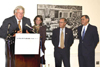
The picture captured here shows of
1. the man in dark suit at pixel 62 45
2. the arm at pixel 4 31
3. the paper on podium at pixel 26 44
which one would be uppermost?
the arm at pixel 4 31

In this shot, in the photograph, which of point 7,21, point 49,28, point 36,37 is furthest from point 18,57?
point 49,28

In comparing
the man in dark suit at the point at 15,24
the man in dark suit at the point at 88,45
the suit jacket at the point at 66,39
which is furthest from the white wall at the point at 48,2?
the man in dark suit at the point at 15,24

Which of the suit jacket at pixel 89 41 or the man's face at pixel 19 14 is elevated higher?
the man's face at pixel 19 14

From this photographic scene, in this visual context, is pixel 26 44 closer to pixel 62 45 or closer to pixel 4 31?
pixel 4 31

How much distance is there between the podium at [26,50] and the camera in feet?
7.27

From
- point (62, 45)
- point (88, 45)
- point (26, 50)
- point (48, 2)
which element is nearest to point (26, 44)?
point (26, 50)

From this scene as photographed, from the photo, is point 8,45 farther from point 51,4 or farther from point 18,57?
point 51,4

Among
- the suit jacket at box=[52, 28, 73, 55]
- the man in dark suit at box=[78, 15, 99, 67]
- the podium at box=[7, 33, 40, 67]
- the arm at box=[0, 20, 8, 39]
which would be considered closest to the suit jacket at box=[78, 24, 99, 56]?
the man in dark suit at box=[78, 15, 99, 67]

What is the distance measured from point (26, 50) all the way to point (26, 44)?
89 mm

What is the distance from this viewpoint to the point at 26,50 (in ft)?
7.34

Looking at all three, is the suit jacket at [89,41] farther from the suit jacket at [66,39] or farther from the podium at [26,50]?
the podium at [26,50]

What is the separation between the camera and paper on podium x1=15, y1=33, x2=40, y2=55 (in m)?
2.21

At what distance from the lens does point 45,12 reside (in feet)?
16.9

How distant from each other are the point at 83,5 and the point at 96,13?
0.62 metres
